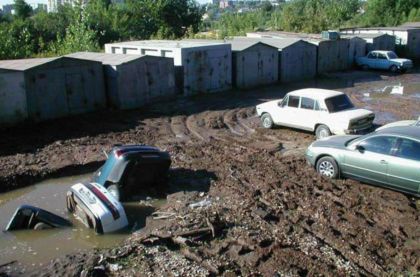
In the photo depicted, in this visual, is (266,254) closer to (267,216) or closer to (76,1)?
(267,216)

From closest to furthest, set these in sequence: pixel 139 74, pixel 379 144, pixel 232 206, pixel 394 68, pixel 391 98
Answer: pixel 232 206 < pixel 379 144 < pixel 139 74 < pixel 391 98 < pixel 394 68

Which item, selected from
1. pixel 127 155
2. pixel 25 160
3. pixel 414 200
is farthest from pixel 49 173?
pixel 414 200

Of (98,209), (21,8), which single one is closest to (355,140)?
(98,209)

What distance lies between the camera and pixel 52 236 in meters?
10.1

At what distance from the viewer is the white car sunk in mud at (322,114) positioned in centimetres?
1566

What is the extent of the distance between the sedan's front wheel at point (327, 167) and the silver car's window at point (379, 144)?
0.91 m

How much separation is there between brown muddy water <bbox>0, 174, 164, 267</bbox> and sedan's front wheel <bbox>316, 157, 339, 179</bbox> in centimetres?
418

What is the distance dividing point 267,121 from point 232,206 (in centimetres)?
780

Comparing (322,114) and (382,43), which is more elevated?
(382,43)

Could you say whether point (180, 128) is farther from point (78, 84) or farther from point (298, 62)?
point (298, 62)

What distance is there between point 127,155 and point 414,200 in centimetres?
652

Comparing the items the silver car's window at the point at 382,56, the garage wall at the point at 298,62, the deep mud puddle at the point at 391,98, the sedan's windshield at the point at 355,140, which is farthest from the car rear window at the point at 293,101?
the silver car's window at the point at 382,56

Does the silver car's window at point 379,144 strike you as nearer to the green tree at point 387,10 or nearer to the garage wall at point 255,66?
the garage wall at point 255,66

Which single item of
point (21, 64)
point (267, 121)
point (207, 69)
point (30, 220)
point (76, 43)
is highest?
point (76, 43)
